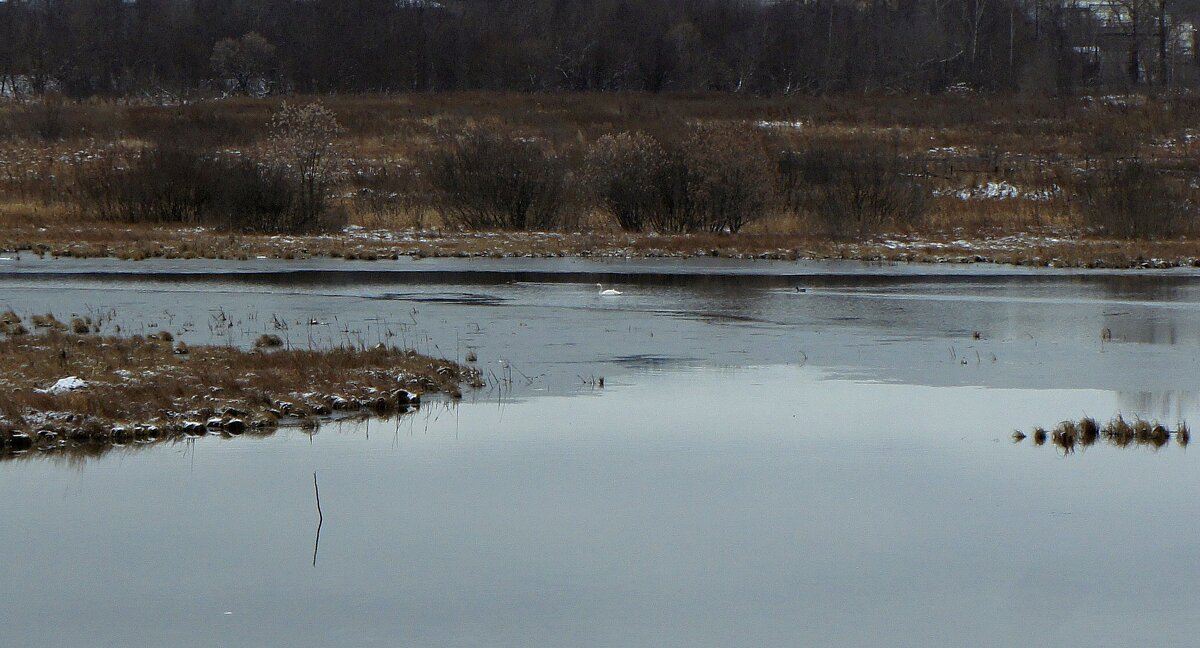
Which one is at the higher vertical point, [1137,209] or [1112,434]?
[1137,209]

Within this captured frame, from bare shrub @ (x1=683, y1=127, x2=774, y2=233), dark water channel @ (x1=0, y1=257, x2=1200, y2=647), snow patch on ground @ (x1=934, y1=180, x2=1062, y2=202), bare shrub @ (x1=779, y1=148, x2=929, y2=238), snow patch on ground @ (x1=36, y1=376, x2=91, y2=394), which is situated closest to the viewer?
dark water channel @ (x1=0, y1=257, x2=1200, y2=647)

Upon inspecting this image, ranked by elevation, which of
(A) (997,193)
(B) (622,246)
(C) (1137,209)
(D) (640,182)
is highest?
(D) (640,182)

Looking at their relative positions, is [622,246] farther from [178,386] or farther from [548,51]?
[548,51]

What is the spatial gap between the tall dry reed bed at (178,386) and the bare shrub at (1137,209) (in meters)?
33.2

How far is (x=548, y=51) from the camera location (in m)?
104

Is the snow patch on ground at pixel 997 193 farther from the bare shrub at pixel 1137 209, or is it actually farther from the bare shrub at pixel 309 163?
the bare shrub at pixel 309 163

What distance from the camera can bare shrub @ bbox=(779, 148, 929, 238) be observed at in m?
47.1

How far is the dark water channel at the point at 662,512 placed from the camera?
8625mm

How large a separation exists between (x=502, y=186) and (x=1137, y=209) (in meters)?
21.1

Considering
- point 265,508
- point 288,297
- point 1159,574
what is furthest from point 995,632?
point 288,297

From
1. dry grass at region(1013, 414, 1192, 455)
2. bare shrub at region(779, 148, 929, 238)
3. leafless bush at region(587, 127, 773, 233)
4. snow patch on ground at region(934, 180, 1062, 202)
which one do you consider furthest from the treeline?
dry grass at region(1013, 414, 1192, 455)

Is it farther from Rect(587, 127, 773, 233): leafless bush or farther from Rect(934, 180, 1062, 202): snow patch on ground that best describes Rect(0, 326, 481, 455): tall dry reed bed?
Rect(934, 180, 1062, 202): snow patch on ground

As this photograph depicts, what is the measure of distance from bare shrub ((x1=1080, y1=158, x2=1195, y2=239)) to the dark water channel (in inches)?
1005

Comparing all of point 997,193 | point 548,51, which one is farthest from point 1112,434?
point 548,51
